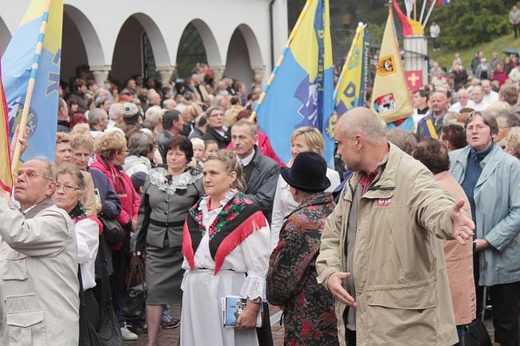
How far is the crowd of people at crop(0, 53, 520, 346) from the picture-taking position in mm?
4809

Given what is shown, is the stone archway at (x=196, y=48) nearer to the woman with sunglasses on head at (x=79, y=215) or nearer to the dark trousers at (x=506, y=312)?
the dark trousers at (x=506, y=312)

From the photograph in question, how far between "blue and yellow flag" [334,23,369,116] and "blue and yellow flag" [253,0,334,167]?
175cm

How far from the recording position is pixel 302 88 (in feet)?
33.2

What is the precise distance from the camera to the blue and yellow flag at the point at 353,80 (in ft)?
41.0

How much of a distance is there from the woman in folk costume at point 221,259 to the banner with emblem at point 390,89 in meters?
7.38

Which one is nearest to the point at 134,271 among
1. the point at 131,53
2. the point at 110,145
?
the point at 110,145

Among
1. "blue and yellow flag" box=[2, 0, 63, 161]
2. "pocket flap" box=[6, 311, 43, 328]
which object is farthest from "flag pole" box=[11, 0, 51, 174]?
"pocket flap" box=[6, 311, 43, 328]

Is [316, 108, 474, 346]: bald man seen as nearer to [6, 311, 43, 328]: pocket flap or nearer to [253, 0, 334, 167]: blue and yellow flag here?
[6, 311, 43, 328]: pocket flap

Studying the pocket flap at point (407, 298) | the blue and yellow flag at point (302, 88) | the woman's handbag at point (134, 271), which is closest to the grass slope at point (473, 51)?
the blue and yellow flag at point (302, 88)

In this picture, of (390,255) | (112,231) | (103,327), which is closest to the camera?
(390,255)

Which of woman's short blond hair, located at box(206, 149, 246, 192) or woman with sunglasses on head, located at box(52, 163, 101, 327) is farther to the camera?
woman's short blond hair, located at box(206, 149, 246, 192)

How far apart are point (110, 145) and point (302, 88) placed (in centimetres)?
254

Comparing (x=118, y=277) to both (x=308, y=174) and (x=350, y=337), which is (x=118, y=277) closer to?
(x=308, y=174)

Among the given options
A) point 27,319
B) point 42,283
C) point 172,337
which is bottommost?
point 172,337
